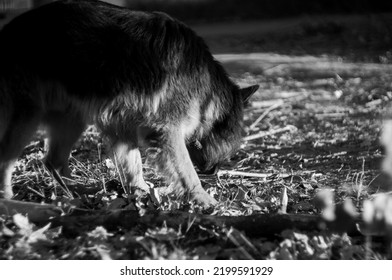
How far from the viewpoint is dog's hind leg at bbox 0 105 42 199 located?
220 inches

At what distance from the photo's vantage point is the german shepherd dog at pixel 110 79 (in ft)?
18.3

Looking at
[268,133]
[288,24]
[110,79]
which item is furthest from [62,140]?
[288,24]

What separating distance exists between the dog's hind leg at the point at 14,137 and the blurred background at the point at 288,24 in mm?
7466

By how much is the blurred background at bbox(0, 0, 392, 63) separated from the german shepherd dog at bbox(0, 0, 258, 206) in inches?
282

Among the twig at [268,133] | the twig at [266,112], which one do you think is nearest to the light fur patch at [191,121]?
the twig at [268,133]

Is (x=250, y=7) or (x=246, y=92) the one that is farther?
(x=250, y=7)

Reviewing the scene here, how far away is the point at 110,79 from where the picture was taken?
5582 mm

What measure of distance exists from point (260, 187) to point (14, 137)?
86.7 inches

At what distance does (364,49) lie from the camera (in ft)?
54.4

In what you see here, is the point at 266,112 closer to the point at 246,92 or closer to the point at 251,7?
the point at 246,92

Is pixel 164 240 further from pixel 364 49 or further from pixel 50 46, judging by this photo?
pixel 364 49

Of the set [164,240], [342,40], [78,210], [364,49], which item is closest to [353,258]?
[164,240]

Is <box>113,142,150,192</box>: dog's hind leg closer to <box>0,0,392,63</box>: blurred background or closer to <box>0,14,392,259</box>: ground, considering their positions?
<box>0,14,392,259</box>: ground

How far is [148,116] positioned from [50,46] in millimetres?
1029
